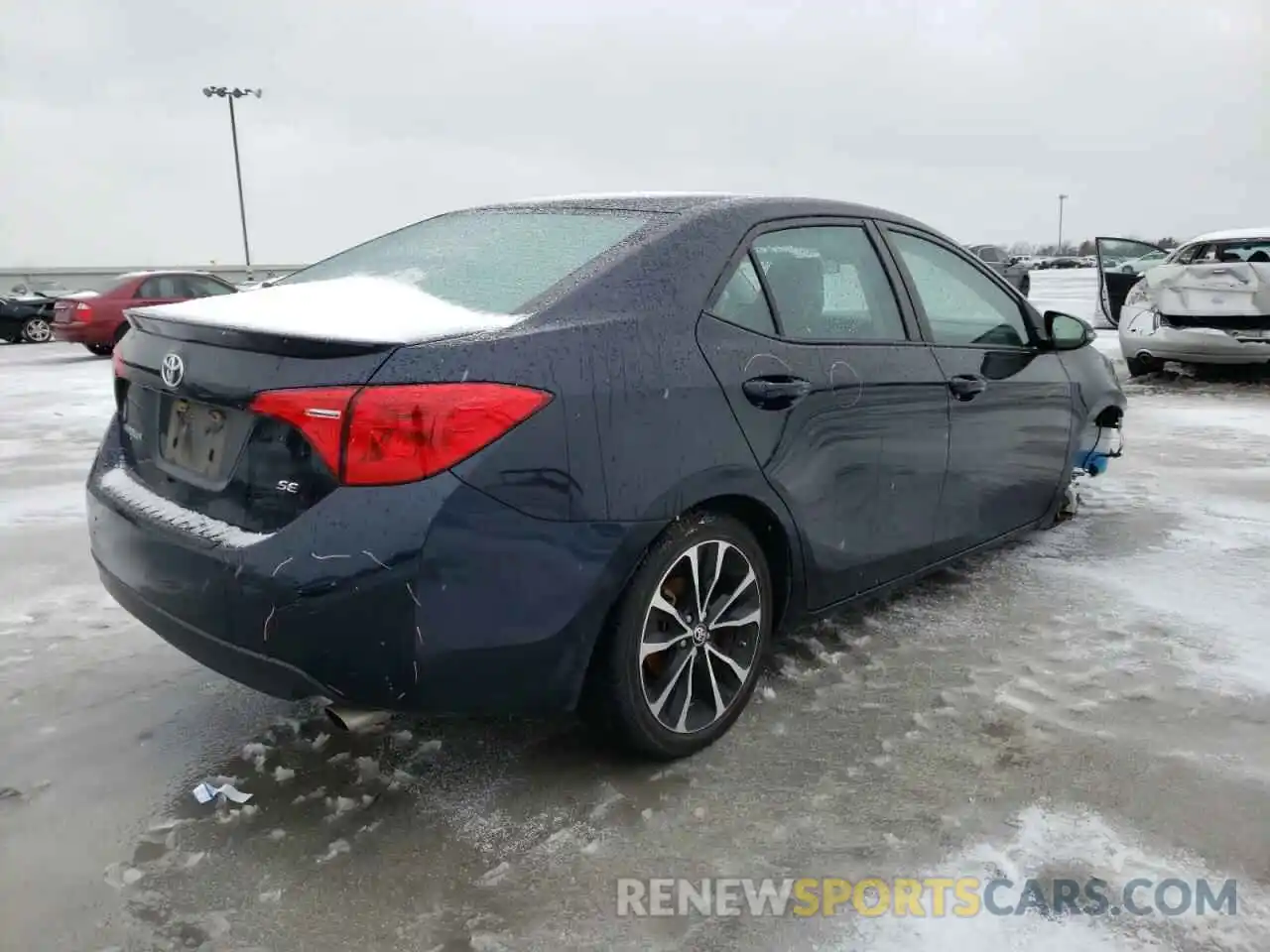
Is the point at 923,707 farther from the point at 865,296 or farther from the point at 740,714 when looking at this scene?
the point at 865,296

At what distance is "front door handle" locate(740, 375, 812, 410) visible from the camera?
2787mm

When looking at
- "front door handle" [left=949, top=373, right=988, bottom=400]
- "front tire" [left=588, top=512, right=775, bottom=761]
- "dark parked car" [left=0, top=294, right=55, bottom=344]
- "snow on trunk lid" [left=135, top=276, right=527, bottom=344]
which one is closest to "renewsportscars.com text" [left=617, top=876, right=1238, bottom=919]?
"front tire" [left=588, top=512, right=775, bottom=761]

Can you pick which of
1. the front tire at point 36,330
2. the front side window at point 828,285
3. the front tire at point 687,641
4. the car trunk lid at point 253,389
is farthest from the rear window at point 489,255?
the front tire at point 36,330

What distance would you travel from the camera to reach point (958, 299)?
3.93 metres

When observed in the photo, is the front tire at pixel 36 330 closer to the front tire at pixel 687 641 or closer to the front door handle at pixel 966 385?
the front door handle at pixel 966 385

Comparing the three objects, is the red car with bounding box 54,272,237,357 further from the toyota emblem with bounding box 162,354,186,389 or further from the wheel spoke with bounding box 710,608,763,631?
the wheel spoke with bounding box 710,608,763,631

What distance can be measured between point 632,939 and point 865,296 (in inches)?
84.8

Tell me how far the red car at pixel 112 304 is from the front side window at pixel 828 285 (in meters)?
13.4

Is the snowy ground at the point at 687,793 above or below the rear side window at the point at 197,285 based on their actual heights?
below

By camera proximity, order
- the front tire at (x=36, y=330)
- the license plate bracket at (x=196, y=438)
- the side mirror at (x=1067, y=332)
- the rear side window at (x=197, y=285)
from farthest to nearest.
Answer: the front tire at (x=36, y=330) → the rear side window at (x=197, y=285) → the side mirror at (x=1067, y=332) → the license plate bracket at (x=196, y=438)

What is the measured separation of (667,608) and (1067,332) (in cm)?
259

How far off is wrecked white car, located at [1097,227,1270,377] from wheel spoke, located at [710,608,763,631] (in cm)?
844

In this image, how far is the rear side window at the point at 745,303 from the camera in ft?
9.24

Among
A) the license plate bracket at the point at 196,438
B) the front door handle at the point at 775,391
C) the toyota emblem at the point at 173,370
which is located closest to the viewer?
the license plate bracket at the point at 196,438
